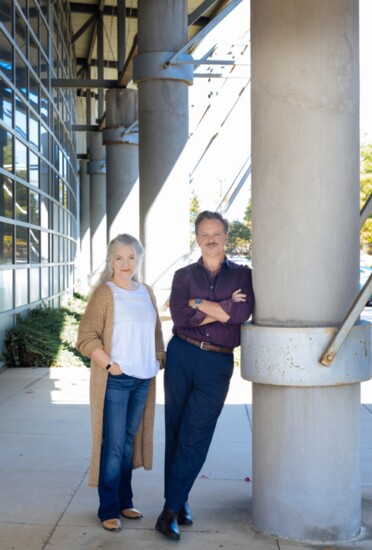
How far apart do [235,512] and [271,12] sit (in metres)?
3.21

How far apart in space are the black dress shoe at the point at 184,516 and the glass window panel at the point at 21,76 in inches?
400

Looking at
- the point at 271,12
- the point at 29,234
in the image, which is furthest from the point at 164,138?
the point at 271,12

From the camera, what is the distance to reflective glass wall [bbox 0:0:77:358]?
12664 millimetres

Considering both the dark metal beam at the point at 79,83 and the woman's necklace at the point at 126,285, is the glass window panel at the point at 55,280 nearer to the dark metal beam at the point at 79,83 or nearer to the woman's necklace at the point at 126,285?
the dark metal beam at the point at 79,83

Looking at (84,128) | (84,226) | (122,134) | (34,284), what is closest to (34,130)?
(34,284)

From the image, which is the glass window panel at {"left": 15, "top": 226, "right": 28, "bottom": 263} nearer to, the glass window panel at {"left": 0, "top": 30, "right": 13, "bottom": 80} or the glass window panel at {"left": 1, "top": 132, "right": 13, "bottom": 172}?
the glass window panel at {"left": 1, "top": 132, "right": 13, "bottom": 172}

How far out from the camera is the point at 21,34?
48.0ft

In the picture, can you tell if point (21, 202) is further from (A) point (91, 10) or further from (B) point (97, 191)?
(B) point (97, 191)

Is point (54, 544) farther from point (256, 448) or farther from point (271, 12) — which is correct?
point (271, 12)

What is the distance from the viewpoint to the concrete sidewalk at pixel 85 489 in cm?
491

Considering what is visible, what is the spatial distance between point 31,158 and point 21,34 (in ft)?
7.38

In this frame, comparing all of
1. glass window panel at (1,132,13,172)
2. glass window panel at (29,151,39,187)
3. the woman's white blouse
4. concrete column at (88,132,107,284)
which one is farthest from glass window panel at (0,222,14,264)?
concrete column at (88,132,107,284)

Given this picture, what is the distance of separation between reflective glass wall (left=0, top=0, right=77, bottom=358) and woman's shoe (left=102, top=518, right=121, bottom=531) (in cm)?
748

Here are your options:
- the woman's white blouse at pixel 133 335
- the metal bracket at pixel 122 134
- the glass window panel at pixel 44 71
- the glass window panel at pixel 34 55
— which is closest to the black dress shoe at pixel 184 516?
the woman's white blouse at pixel 133 335
